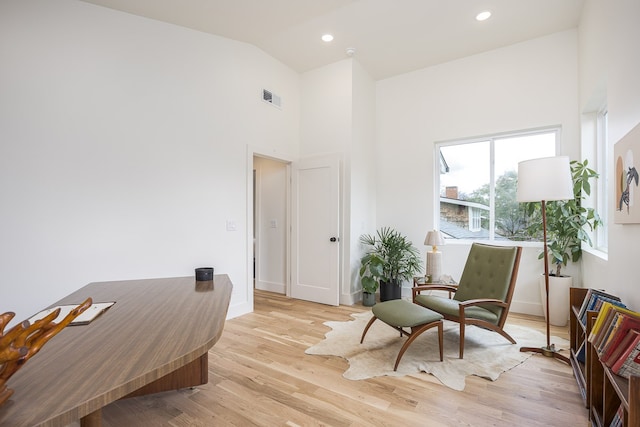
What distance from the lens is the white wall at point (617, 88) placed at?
1.87 meters

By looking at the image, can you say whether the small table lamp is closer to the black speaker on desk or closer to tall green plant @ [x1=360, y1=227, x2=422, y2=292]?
tall green plant @ [x1=360, y1=227, x2=422, y2=292]

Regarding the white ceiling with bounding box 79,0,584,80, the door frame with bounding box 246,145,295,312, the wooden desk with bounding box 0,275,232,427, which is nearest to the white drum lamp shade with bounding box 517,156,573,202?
the white ceiling with bounding box 79,0,584,80

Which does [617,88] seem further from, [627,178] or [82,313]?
[82,313]

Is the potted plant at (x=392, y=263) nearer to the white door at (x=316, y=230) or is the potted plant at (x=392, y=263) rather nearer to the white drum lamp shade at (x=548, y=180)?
the white door at (x=316, y=230)

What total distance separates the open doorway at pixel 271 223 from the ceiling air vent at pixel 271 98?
0.86 m

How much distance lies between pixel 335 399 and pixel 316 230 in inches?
104

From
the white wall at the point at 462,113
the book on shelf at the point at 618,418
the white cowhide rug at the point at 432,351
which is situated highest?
the white wall at the point at 462,113

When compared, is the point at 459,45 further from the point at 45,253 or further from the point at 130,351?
the point at 45,253

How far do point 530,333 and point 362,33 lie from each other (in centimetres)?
393

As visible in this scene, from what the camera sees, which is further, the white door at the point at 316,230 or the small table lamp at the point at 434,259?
the white door at the point at 316,230

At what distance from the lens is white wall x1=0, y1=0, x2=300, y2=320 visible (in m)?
2.35

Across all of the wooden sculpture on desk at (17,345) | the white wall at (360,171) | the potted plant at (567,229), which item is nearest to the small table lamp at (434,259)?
the white wall at (360,171)

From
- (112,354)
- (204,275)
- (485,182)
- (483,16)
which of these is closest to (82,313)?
(112,354)

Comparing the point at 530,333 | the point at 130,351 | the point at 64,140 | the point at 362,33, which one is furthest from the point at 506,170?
the point at 64,140
